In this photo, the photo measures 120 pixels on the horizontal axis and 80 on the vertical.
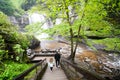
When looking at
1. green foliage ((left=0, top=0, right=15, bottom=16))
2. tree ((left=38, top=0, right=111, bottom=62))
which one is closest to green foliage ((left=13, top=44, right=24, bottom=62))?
tree ((left=38, top=0, right=111, bottom=62))

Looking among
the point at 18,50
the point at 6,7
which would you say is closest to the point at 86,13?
the point at 18,50

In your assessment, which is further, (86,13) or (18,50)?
(86,13)

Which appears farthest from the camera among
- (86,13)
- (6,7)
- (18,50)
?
(6,7)

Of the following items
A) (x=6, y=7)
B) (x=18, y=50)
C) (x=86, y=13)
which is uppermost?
(x=6, y=7)

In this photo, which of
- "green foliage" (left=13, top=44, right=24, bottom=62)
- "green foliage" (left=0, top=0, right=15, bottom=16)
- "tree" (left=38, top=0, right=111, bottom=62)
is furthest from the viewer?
"green foliage" (left=0, top=0, right=15, bottom=16)

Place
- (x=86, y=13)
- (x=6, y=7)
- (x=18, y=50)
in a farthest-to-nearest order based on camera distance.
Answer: (x=6, y=7) → (x=86, y=13) → (x=18, y=50)

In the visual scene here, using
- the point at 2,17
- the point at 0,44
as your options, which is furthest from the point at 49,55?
the point at 0,44

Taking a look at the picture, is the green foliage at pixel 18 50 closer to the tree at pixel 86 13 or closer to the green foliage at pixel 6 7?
the tree at pixel 86 13

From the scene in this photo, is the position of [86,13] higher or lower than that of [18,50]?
higher

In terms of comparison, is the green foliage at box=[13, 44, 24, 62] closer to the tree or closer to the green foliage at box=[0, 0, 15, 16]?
the tree

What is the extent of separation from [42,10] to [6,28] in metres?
7.94

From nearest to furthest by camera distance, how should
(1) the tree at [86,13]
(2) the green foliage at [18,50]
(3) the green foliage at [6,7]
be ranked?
(2) the green foliage at [18,50] < (1) the tree at [86,13] < (3) the green foliage at [6,7]

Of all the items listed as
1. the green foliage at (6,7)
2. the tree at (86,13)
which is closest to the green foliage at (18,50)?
the tree at (86,13)

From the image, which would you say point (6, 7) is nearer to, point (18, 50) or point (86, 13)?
point (86, 13)
